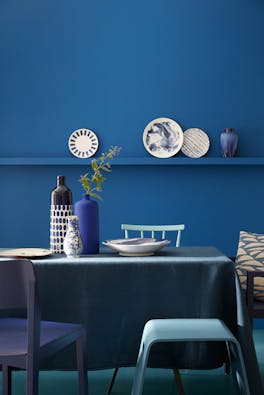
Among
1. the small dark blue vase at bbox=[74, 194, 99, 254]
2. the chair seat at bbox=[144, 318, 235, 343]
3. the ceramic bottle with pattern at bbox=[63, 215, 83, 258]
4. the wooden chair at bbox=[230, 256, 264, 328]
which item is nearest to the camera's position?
the chair seat at bbox=[144, 318, 235, 343]

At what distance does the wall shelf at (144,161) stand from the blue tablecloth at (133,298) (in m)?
1.84

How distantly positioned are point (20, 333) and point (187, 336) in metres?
0.63

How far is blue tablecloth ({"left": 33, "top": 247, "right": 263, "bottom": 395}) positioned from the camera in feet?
8.56

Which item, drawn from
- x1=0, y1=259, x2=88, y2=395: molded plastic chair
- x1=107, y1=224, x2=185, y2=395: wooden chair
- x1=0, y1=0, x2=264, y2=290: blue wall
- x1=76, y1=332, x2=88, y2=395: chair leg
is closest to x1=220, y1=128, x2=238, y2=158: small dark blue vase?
x1=0, y1=0, x2=264, y2=290: blue wall

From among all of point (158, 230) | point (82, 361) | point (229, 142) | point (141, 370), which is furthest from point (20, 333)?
point (229, 142)

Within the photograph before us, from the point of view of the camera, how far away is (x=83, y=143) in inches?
179

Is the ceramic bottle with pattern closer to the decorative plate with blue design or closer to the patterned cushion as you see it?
the patterned cushion

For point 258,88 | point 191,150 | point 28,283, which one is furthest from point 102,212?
point 28,283

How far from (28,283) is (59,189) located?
0.95 metres

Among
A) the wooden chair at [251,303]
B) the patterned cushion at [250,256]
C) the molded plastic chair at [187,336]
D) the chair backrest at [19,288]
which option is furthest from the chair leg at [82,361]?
the patterned cushion at [250,256]

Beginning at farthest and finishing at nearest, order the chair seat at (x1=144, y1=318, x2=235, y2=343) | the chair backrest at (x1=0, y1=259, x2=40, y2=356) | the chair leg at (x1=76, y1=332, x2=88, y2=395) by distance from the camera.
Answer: the chair leg at (x1=76, y1=332, x2=88, y2=395) → the chair seat at (x1=144, y1=318, x2=235, y2=343) → the chair backrest at (x1=0, y1=259, x2=40, y2=356)

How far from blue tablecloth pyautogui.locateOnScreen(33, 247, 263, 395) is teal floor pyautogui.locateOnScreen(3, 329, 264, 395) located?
20.7 inches

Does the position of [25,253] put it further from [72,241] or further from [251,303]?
[251,303]

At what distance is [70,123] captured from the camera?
15.0 ft
